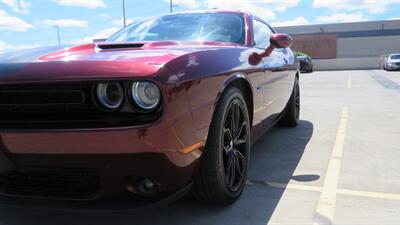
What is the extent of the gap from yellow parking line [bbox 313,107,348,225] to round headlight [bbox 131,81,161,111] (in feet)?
4.40

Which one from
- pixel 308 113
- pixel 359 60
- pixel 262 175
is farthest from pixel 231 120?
pixel 359 60

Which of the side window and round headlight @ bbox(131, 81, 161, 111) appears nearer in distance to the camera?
round headlight @ bbox(131, 81, 161, 111)

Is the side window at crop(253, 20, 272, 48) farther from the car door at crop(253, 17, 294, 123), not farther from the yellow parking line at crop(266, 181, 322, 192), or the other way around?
the yellow parking line at crop(266, 181, 322, 192)

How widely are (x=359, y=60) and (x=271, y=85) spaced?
39.5 m

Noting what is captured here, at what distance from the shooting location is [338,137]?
568cm

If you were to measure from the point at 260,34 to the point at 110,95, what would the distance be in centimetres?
264

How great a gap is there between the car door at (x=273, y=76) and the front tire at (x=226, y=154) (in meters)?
0.76

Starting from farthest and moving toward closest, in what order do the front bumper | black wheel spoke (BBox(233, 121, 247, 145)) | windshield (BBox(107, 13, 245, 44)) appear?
windshield (BBox(107, 13, 245, 44)) → black wheel spoke (BBox(233, 121, 247, 145)) → the front bumper

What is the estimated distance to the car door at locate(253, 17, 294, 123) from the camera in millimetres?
4265

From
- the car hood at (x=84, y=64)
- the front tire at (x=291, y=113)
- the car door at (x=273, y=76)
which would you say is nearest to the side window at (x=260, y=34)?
the car door at (x=273, y=76)

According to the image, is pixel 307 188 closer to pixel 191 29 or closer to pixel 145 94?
pixel 191 29

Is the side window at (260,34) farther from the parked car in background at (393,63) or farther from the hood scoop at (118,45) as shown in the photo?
the parked car in background at (393,63)

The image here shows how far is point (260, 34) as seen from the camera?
4.75m

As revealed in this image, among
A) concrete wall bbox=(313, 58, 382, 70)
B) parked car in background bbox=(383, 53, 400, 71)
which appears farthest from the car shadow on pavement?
concrete wall bbox=(313, 58, 382, 70)
